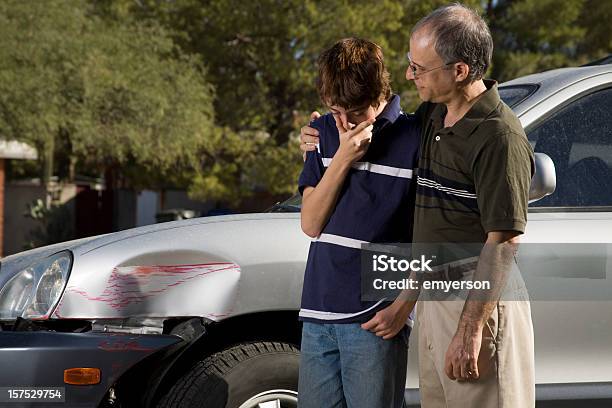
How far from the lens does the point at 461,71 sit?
8.50 feet

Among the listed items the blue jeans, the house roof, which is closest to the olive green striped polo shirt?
the blue jeans

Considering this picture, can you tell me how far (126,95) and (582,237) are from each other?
52.6ft

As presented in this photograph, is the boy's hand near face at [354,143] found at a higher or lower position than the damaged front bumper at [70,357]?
higher

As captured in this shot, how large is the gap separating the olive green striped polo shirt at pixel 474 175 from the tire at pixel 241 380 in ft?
3.58

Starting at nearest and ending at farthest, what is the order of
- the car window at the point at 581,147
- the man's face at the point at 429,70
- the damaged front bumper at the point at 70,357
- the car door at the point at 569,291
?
the man's face at the point at 429,70 < the damaged front bumper at the point at 70,357 < the car door at the point at 569,291 < the car window at the point at 581,147

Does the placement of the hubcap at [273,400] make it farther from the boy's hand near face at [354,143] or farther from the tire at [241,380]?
the boy's hand near face at [354,143]

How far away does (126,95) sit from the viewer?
62.2 ft

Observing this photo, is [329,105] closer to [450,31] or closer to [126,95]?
[450,31]

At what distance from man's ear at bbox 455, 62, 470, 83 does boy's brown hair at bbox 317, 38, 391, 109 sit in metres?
0.24

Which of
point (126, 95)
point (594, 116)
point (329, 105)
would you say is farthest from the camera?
point (126, 95)

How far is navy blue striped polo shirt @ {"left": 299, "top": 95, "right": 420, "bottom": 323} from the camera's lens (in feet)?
9.06

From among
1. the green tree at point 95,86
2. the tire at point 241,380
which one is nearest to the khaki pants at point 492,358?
the tire at point 241,380

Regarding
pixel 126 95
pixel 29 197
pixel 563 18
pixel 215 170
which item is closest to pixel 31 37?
pixel 126 95

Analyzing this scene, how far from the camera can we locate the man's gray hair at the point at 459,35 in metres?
2.55
